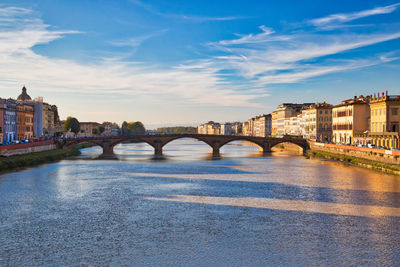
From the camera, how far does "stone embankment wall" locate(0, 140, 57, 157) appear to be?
4825 cm

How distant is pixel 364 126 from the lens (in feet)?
214

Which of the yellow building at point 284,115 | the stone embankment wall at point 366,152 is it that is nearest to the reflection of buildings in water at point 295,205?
the stone embankment wall at point 366,152

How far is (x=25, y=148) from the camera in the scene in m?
54.3

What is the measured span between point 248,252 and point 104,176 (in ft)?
85.1

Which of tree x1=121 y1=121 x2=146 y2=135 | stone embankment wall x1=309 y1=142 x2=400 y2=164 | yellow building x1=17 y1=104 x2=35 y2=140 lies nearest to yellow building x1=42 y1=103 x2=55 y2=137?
yellow building x1=17 y1=104 x2=35 y2=140

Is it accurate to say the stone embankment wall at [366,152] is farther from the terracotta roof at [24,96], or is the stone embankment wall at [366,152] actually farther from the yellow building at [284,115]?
the terracotta roof at [24,96]

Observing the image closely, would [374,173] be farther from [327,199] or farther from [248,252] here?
[248,252]

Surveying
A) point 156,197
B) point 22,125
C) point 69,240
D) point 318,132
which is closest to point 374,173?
point 156,197

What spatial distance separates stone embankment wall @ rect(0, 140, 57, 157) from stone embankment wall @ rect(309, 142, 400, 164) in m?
43.0

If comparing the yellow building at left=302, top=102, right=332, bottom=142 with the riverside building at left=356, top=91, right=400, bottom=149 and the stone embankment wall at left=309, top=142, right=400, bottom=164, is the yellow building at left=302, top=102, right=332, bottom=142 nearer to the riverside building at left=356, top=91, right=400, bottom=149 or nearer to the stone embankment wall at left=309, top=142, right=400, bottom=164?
the stone embankment wall at left=309, top=142, right=400, bottom=164

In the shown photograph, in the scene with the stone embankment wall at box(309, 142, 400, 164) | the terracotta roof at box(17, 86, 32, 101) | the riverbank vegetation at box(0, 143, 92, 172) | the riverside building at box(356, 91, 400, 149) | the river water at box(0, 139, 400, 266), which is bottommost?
the river water at box(0, 139, 400, 266)

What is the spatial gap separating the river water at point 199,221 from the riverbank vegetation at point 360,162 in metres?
3.84

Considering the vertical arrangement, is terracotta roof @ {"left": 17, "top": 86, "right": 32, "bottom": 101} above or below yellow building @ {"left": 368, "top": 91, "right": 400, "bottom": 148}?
above

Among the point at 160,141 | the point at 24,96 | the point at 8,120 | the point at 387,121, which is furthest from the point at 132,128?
the point at 387,121
